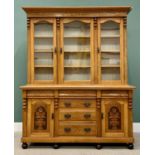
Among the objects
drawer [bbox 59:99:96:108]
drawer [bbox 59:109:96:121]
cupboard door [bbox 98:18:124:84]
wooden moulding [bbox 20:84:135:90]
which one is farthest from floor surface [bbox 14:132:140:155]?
cupboard door [bbox 98:18:124:84]

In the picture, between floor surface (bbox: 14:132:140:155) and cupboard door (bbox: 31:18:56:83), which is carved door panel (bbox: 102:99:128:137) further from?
cupboard door (bbox: 31:18:56:83)

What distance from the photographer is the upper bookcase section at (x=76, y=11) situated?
329 centimetres

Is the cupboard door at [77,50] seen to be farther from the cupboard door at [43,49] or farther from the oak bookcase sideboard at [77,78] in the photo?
the cupboard door at [43,49]

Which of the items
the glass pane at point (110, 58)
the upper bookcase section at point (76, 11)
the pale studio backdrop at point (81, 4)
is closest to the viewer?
the upper bookcase section at point (76, 11)

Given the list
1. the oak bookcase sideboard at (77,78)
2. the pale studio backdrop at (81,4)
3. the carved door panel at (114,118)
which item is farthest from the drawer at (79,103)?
the pale studio backdrop at (81,4)

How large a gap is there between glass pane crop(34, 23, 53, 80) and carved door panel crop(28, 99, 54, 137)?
1.40 feet

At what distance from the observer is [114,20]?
335 centimetres

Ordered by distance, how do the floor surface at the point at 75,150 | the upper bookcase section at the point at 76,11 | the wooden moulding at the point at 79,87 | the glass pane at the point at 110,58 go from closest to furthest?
the floor surface at the point at 75,150
the wooden moulding at the point at 79,87
the upper bookcase section at the point at 76,11
the glass pane at the point at 110,58

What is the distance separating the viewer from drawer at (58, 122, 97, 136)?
10.2 feet

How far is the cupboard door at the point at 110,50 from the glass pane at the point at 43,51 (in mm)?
719
